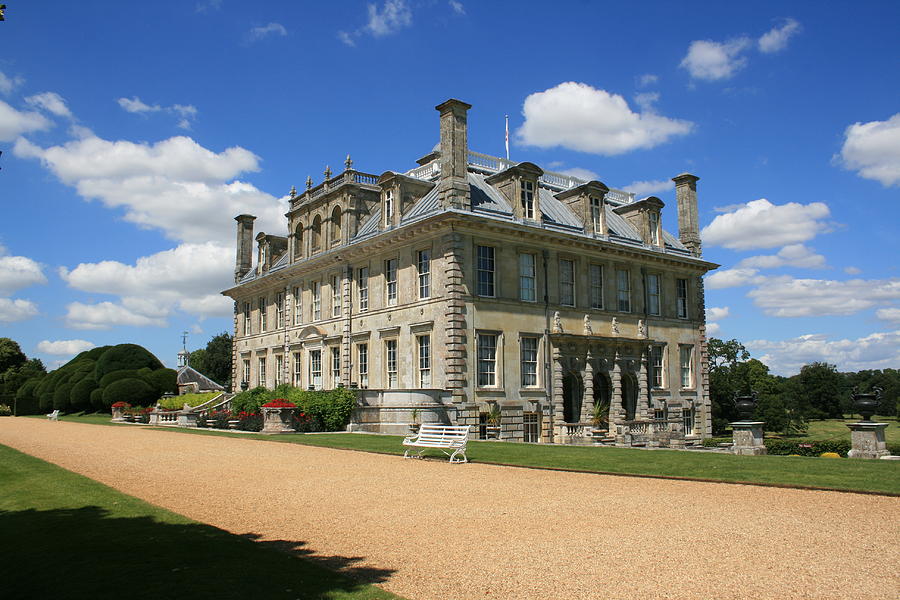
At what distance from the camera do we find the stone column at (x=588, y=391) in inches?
1214

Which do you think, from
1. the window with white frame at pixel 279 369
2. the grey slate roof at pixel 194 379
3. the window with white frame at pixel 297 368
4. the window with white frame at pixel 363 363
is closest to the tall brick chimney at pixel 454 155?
the window with white frame at pixel 363 363

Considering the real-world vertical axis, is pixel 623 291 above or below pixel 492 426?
above

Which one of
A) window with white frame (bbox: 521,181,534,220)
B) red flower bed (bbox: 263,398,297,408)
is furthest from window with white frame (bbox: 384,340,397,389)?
window with white frame (bbox: 521,181,534,220)

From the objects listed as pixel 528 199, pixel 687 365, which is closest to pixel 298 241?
pixel 528 199

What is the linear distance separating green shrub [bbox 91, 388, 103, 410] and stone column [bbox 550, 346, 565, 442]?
3714 centimetres

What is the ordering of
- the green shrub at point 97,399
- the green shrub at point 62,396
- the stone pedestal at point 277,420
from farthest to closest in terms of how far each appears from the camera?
the green shrub at point 62,396 < the green shrub at point 97,399 < the stone pedestal at point 277,420

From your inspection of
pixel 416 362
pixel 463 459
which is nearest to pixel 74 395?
pixel 416 362

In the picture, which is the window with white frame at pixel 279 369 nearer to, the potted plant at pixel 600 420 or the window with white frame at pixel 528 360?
the window with white frame at pixel 528 360

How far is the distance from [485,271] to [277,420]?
33.2 ft

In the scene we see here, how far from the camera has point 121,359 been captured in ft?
185

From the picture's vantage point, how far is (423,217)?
2966 cm

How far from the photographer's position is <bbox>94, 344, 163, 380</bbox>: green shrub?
183 feet

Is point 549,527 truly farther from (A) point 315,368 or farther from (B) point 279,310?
(B) point 279,310

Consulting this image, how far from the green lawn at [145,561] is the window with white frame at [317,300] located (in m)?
27.7
